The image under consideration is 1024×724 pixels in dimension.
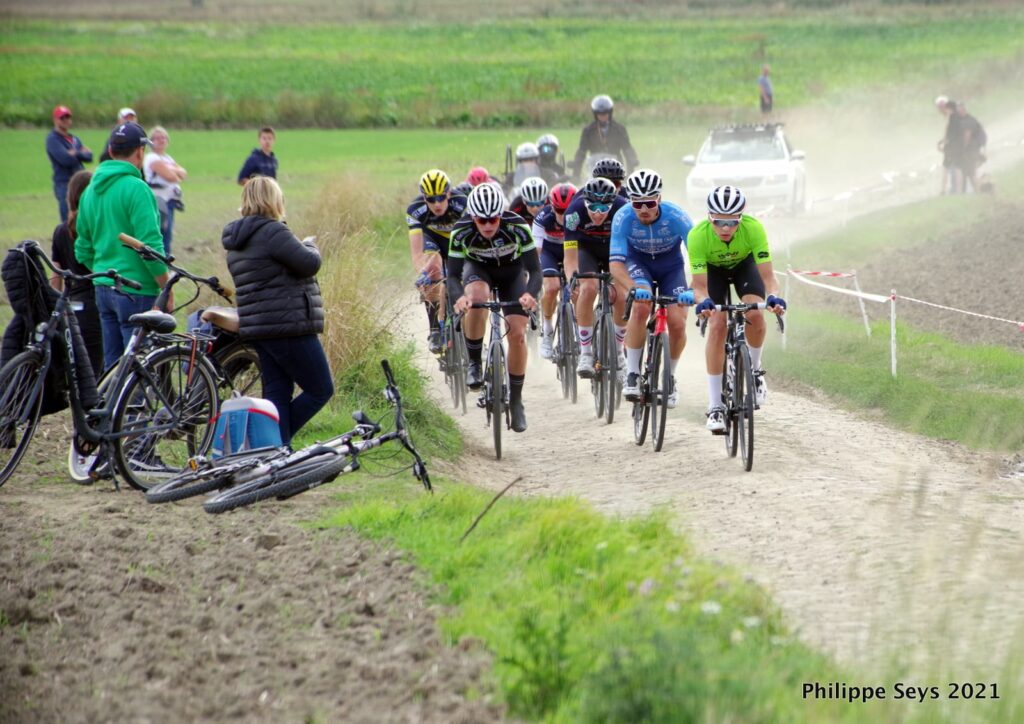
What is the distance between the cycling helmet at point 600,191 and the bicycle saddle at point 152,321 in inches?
200

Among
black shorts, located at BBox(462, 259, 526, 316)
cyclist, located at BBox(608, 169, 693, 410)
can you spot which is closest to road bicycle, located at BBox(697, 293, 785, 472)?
cyclist, located at BBox(608, 169, 693, 410)

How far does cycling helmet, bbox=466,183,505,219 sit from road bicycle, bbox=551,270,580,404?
216cm

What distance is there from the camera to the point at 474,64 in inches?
2916

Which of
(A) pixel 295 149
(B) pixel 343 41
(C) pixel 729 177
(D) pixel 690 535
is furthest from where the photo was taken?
(B) pixel 343 41

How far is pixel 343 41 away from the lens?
8681 cm

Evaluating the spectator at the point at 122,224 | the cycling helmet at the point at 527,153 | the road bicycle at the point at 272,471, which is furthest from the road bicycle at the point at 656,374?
the cycling helmet at the point at 527,153

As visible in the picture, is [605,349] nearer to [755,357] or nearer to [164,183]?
[755,357]

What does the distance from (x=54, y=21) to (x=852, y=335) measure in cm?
8809

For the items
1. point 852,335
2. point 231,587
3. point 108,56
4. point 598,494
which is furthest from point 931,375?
point 108,56

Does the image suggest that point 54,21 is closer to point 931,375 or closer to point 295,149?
point 295,149

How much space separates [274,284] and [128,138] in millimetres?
1810

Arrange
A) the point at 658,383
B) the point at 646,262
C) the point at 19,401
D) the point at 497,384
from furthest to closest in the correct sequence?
the point at 646,262 < the point at 658,383 < the point at 497,384 < the point at 19,401

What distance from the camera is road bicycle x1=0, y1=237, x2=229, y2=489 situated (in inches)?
348

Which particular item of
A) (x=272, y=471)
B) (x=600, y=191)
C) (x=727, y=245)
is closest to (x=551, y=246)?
(x=600, y=191)
